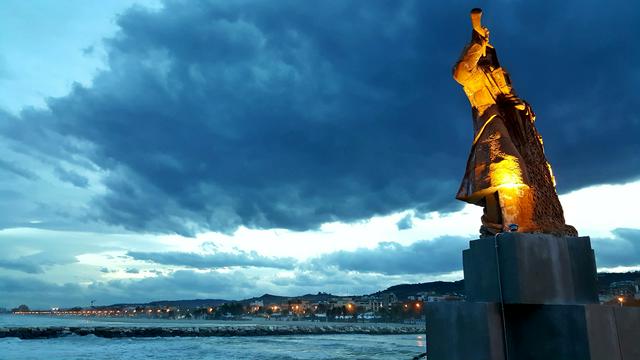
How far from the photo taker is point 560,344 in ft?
18.2

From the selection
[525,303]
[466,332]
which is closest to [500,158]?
[525,303]

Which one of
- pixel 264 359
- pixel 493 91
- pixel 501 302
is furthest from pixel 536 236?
pixel 264 359

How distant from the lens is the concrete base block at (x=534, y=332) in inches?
215

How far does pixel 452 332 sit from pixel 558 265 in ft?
5.66

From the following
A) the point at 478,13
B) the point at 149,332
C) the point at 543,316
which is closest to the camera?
the point at 543,316

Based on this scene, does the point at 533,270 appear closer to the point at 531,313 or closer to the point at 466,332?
the point at 531,313

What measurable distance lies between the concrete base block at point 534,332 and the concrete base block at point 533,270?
0.24 m

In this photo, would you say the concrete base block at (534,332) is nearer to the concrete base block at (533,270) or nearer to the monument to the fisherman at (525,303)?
the monument to the fisherman at (525,303)

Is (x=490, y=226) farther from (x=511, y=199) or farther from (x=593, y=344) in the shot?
(x=593, y=344)

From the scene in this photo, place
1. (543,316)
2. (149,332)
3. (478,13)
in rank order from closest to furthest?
(543,316), (478,13), (149,332)

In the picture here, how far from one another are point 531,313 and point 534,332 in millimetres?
231

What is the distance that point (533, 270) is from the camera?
19.5 ft

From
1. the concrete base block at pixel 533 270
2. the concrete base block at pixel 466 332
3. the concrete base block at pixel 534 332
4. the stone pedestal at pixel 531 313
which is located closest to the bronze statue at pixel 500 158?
the concrete base block at pixel 533 270

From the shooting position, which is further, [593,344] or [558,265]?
[558,265]
